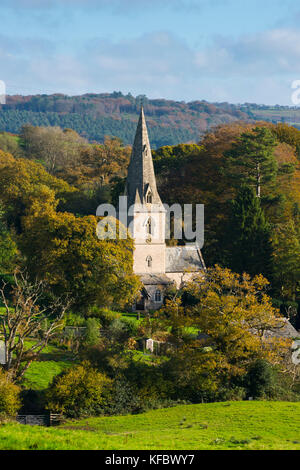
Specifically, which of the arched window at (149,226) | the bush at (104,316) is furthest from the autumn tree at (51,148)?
the bush at (104,316)

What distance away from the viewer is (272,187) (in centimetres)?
6150

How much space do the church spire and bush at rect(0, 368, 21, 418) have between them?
91.1 ft

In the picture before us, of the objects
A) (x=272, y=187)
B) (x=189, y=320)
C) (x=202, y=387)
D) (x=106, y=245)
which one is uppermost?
(x=272, y=187)

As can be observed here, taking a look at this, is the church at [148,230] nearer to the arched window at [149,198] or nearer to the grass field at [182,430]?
the arched window at [149,198]

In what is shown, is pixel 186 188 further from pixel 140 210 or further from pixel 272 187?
pixel 140 210

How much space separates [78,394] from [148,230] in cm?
2676

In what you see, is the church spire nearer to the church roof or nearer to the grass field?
the church roof

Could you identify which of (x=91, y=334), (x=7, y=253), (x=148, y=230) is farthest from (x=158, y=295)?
(x=91, y=334)

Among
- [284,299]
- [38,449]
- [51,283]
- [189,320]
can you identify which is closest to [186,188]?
[284,299]

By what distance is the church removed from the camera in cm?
5397

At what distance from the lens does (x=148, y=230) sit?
54625mm

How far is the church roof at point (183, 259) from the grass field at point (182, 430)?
2598 cm

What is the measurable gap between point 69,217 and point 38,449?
3283 centimetres

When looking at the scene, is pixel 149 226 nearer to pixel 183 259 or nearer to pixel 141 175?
pixel 183 259
